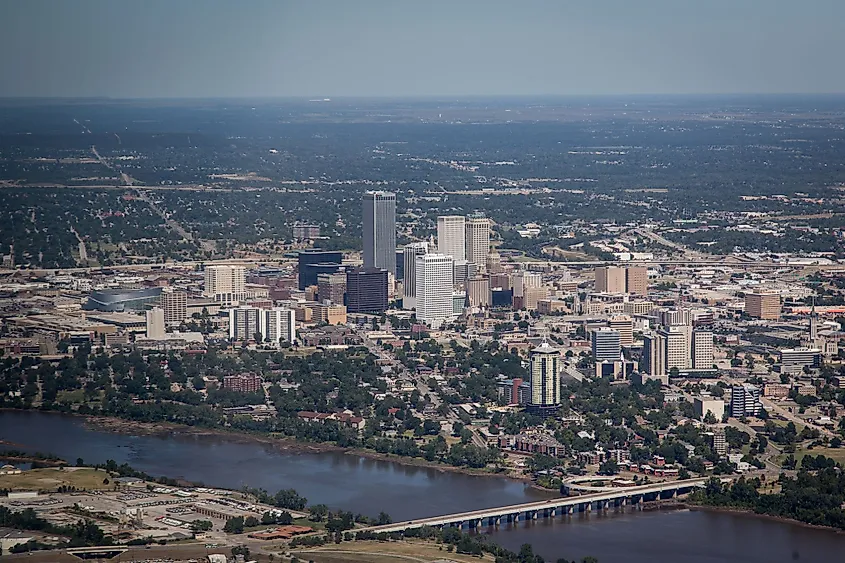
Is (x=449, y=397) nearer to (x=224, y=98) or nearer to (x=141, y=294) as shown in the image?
(x=141, y=294)

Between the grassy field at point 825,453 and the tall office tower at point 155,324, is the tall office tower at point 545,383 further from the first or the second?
the tall office tower at point 155,324

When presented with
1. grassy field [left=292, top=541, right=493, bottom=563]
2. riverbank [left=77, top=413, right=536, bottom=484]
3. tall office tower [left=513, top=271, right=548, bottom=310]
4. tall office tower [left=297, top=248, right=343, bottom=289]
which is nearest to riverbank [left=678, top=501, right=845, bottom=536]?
riverbank [left=77, top=413, right=536, bottom=484]

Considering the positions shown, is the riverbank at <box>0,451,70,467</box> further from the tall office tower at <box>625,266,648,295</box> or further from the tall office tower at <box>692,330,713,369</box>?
the tall office tower at <box>625,266,648,295</box>

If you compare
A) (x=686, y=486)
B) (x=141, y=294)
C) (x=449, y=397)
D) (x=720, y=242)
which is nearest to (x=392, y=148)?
(x=720, y=242)

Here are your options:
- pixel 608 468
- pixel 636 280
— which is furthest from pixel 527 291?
pixel 608 468

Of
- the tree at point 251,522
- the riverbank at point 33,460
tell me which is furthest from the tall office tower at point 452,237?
the tree at point 251,522

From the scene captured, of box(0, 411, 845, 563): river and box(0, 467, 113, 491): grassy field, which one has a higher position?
box(0, 467, 113, 491): grassy field
